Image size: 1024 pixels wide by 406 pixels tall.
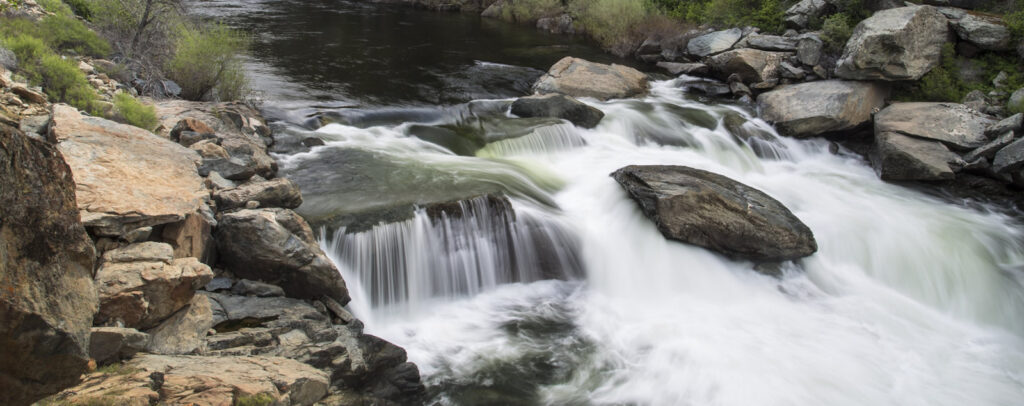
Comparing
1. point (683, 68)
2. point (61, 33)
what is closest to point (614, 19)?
point (683, 68)

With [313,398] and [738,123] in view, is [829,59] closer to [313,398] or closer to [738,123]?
[738,123]

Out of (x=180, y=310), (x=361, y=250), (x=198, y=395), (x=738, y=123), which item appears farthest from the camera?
(x=738, y=123)

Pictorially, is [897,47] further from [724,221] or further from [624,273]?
[624,273]

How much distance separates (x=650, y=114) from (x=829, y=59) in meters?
5.43

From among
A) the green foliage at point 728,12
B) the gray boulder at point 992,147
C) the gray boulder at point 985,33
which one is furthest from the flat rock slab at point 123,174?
the green foliage at point 728,12

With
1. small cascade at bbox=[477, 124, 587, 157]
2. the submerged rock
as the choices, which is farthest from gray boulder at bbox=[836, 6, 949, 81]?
small cascade at bbox=[477, 124, 587, 157]

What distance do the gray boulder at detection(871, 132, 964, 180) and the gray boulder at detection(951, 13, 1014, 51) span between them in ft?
13.6

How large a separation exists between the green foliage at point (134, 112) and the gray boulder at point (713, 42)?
54.9 feet

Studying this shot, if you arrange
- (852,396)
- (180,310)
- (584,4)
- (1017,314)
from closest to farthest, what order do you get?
(180,310) → (852,396) → (1017,314) → (584,4)

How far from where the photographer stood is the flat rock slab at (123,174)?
186 inches

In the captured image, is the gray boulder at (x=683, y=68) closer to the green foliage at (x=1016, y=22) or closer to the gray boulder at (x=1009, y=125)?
the green foliage at (x=1016, y=22)

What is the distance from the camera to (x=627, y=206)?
9359mm

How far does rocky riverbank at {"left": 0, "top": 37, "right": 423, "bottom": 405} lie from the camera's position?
9.15 ft

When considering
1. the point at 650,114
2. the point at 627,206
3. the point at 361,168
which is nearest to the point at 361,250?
the point at 361,168
